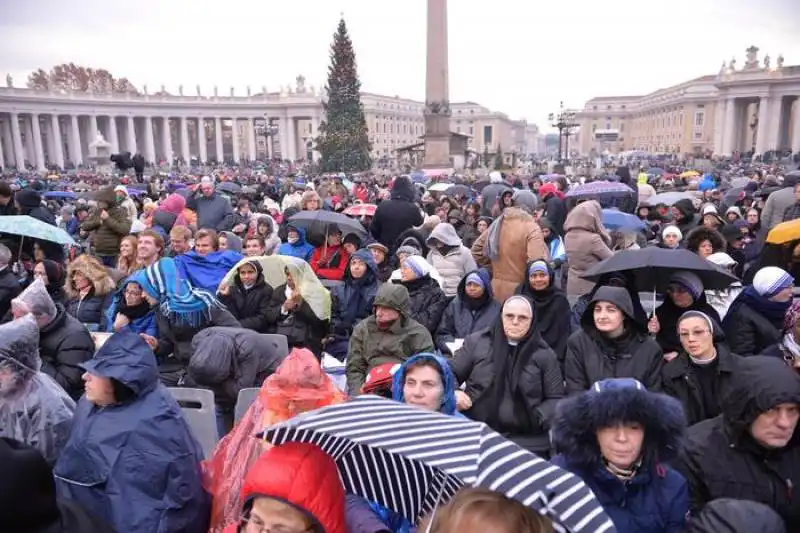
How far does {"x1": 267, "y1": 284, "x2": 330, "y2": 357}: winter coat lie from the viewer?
18.2ft

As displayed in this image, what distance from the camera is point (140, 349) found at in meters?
3.08

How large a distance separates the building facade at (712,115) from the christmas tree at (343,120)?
137ft

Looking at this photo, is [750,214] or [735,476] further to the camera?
[750,214]

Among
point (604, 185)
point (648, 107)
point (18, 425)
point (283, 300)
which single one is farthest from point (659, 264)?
point (648, 107)

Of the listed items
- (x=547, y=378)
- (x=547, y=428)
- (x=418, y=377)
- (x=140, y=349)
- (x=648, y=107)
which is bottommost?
(x=547, y=428)

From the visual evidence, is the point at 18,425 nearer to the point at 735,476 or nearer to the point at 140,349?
the point at 140,349

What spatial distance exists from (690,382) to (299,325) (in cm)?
329

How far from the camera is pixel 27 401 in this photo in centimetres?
332

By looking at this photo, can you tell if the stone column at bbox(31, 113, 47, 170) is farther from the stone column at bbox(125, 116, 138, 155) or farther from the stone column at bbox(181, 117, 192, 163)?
the stone column at bbox(181, 117, 192, 163)

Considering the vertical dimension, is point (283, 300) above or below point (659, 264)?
below

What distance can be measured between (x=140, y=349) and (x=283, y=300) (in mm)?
2669

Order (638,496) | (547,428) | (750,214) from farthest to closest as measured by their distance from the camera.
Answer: (750,214), (547,428), (638,496)

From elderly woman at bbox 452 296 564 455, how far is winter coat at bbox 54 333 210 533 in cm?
176

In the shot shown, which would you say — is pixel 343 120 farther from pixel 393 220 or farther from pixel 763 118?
pixel 763 118
